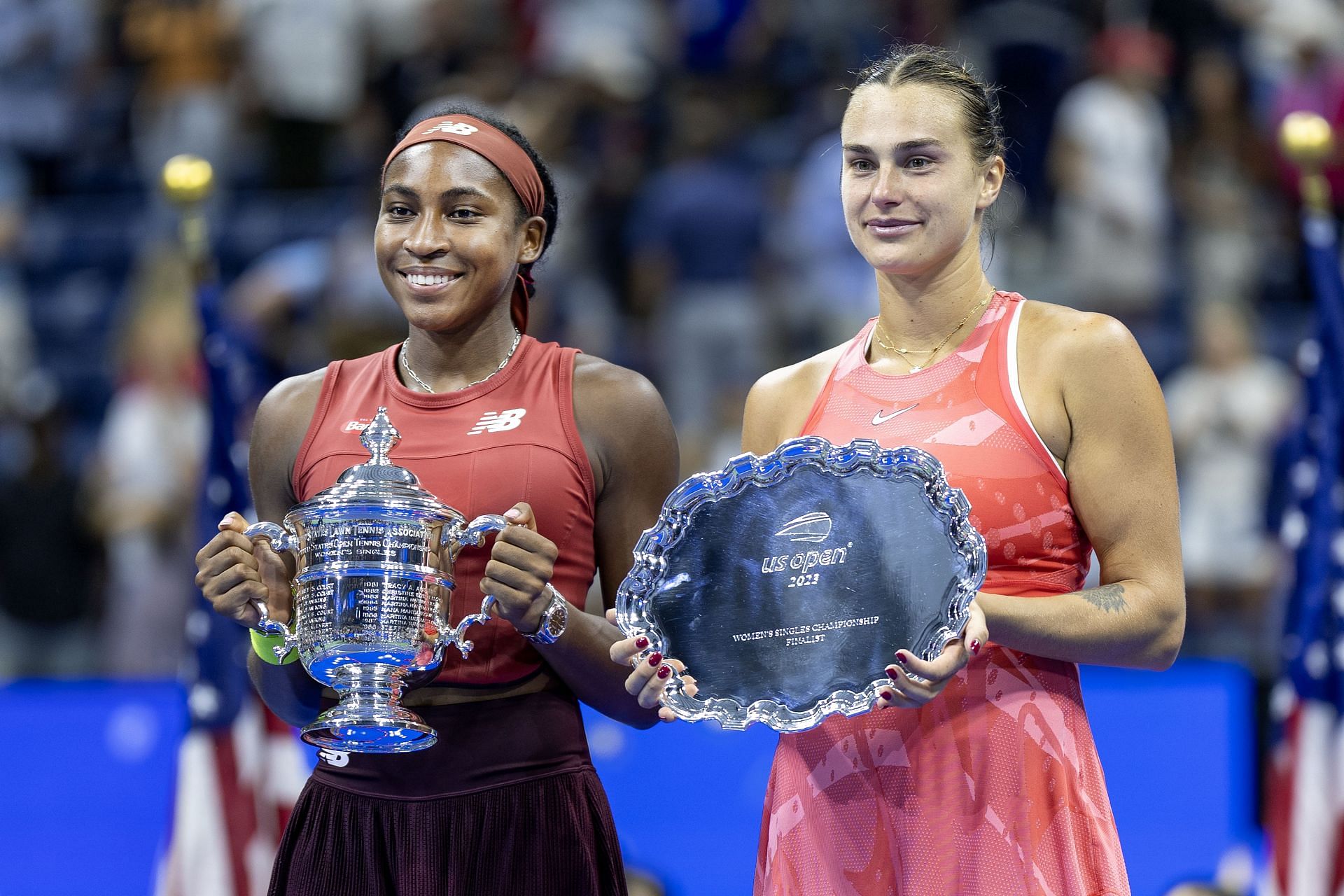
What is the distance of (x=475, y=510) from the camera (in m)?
2.45

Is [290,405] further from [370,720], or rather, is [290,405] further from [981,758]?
[981,758]

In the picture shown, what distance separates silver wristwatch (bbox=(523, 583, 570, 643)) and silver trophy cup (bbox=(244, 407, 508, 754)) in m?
0.07

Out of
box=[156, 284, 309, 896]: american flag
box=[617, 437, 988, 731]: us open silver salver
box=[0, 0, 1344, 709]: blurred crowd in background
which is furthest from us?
box=[0, 0, 1344, 709]: blurred crowd in background

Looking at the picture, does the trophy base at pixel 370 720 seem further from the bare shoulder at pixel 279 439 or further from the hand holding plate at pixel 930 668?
the hand holding plate at pixel 930 668

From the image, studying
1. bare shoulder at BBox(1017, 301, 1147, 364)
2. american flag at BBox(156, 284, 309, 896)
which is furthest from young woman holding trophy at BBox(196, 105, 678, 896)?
american flag at BBox(156, 284, 309, 896)

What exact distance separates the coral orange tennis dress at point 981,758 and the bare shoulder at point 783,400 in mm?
181

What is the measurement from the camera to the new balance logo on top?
8.23 feet

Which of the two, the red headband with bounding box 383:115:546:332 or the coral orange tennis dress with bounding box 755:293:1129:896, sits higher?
the red headband with bounding box 383:115:546:332

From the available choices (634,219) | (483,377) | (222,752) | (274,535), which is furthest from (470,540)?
→ (634,219)

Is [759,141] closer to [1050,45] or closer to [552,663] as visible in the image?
[1050,45]

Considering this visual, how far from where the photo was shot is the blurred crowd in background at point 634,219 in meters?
6.51

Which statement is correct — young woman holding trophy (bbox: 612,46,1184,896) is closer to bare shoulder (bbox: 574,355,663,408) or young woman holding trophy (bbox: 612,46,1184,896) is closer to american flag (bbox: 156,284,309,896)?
bare shoulder (bbox: 574,355,663,408)

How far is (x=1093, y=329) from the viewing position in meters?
2.29

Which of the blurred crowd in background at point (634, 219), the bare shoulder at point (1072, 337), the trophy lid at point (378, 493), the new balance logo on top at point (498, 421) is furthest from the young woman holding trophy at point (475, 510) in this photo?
the blurred crowd in background at point (634, 219)
